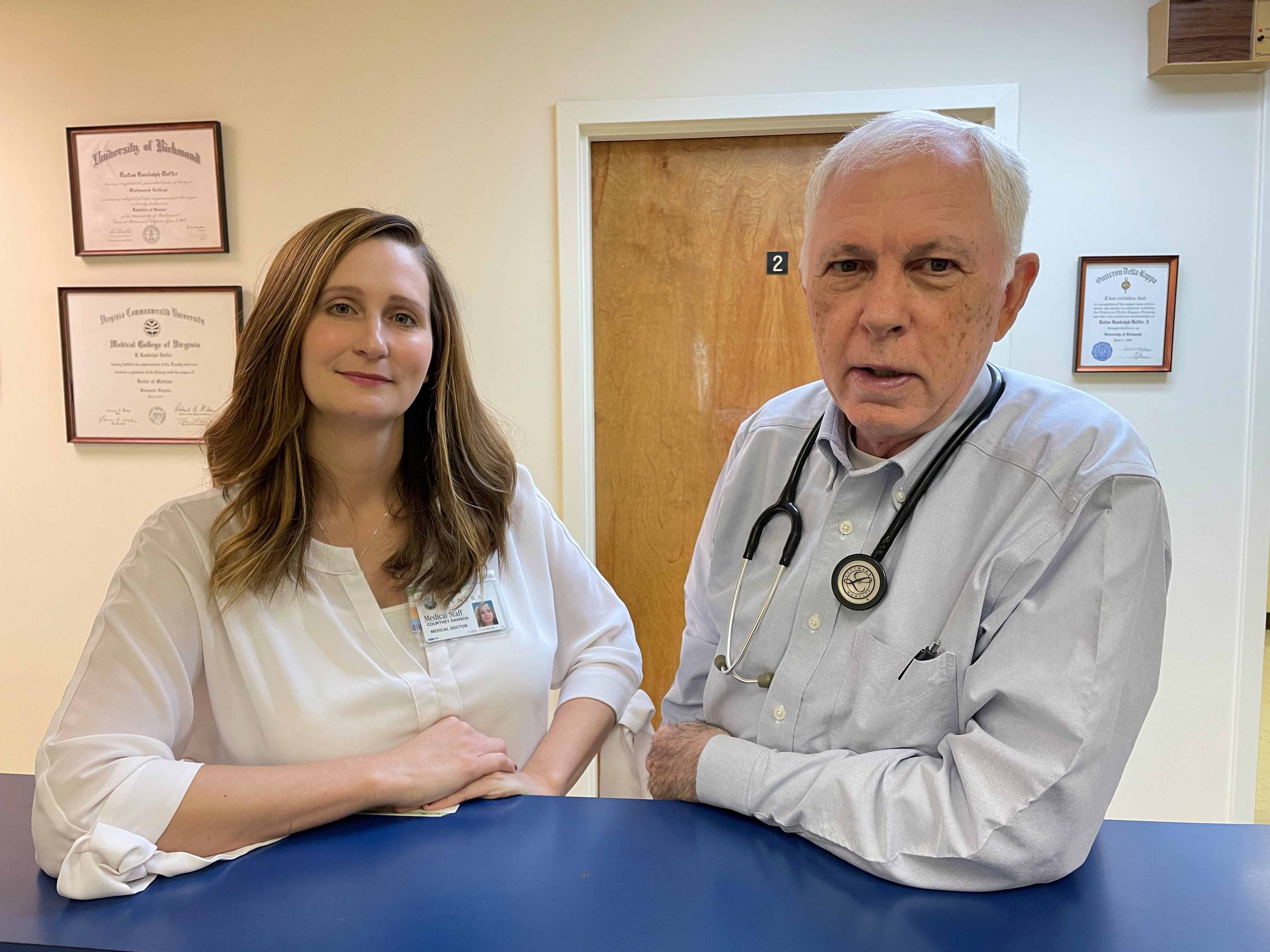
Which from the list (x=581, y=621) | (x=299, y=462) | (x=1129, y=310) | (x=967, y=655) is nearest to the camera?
(x=967, y=655)

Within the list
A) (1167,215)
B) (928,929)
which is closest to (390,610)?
(928,929)

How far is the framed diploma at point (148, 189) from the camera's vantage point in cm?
306

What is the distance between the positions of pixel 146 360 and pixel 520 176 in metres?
1.51

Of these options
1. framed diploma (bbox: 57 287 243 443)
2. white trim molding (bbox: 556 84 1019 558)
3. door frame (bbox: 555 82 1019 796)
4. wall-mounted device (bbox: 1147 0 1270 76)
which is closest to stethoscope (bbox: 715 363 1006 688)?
door frame (bbox: 555 82 1019 796)

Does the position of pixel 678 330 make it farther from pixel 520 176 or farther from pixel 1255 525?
pixel 1255 525

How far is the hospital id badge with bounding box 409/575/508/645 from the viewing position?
1447mm

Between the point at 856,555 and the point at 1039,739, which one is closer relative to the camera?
the point at 1039,739

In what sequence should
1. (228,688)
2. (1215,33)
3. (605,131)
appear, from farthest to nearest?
(605,131), (1215,33), (228,688)

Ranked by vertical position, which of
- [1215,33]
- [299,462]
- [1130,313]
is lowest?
[299,462]

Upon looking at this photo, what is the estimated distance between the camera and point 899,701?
108 centimetres

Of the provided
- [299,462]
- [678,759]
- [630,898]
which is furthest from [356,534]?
[630,898]

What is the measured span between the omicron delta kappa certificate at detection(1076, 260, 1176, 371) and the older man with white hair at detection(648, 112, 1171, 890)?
1820 millimetres

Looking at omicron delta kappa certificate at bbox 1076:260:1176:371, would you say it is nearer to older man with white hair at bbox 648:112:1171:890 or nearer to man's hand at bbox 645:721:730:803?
older man with white hair at bbox 648:112:1171:890

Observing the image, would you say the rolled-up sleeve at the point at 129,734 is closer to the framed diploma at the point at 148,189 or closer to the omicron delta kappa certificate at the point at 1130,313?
the framed diploma at the point at 148,189
